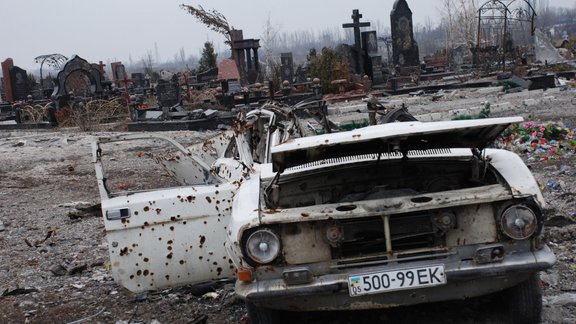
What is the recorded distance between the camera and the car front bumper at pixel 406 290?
3643 millimetres

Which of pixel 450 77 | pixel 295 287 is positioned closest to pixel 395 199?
pixel 295 287

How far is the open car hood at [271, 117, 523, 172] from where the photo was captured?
3.94 meters

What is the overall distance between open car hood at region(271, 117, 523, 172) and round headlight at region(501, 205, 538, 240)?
0.56 m

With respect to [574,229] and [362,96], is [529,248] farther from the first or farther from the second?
[362,96]

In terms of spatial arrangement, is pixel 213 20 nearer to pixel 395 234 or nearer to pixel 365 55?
pixel 365 55

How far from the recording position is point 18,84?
35.8 meters

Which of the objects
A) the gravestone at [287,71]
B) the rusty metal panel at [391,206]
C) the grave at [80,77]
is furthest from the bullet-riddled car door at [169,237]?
the grave at [80,77]

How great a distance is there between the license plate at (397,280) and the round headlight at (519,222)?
0.45 m

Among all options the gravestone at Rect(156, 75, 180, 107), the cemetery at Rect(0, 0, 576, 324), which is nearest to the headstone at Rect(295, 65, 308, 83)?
the cemetery at Rect(0, 0, 576, 324)

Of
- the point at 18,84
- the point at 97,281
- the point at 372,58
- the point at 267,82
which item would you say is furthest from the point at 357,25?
the point at 97,281

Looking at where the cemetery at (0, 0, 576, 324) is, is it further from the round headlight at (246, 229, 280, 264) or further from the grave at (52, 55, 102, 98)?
the grave at (52, 55, 102, 98)

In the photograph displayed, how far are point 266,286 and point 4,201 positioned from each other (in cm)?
849

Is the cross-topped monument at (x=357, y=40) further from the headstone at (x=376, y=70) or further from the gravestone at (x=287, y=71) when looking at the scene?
the gravestone at (x=287, y=71)

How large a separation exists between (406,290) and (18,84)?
118 ft
